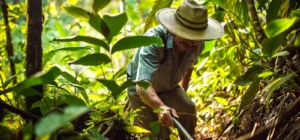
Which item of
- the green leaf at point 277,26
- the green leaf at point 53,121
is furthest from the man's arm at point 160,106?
the green leaf at point 53,121

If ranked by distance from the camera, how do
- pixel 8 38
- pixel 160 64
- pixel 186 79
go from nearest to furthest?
pixel 160 64, pixel 8 38, pixel 186 79


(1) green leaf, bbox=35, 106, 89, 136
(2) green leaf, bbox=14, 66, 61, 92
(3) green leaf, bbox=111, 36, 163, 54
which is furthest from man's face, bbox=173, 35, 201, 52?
(1) green leaf, bbox=35, 106, 89, 136

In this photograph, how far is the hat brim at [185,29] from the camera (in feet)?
7.57

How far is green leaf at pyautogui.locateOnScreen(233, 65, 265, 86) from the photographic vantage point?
1747 mm

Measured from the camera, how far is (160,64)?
8.62 feet

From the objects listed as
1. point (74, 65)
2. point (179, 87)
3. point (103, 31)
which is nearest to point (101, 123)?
point (74, 65)

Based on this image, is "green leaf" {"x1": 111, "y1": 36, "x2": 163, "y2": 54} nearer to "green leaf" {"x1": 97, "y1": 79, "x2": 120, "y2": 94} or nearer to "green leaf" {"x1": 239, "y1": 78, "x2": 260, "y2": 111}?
"green leaf" {"x1": 97, "y1": 79, "x2": 120, "y2": 94}

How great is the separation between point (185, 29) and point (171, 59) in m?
0.33

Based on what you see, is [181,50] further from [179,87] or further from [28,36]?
[28,36]

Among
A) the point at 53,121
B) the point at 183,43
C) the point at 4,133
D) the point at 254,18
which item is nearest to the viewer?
the point at 53,121

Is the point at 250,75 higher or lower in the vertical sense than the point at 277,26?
lower

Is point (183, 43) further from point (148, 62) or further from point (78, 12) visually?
point (78, 12)

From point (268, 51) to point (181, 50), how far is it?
122cm

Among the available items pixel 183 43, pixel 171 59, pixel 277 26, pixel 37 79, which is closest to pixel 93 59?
pixel 37 79
